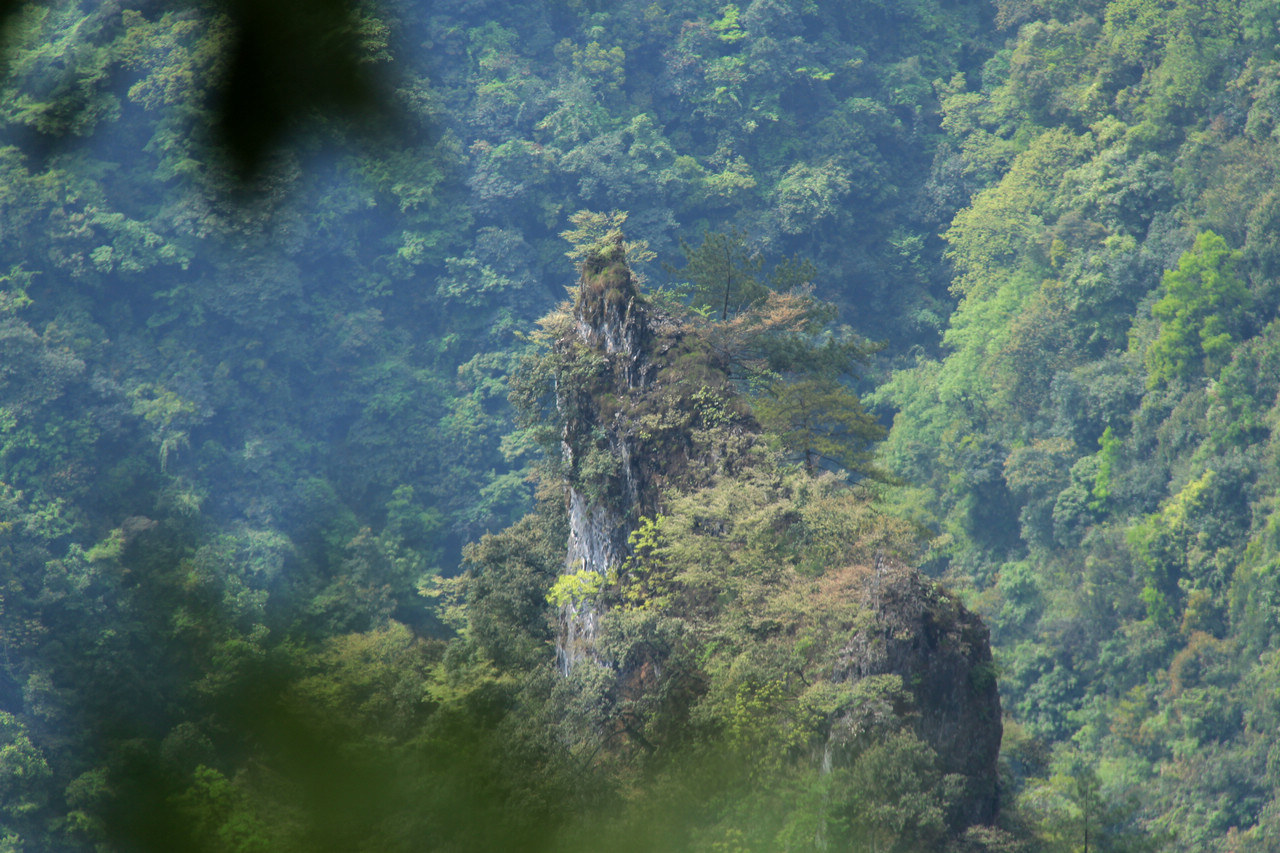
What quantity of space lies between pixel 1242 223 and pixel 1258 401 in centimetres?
603

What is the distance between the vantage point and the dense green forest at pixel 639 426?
1923 centimetres

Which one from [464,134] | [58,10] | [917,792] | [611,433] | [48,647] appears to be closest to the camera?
[917,792]

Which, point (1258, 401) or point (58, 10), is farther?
point (58, 10)

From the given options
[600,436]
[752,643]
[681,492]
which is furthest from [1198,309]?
[752,643]

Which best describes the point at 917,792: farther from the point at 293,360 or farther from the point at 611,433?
the point at 293,360

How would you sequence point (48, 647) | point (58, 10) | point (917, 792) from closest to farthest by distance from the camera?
point (917, 792) → point (48, 647) → point (58, 10)

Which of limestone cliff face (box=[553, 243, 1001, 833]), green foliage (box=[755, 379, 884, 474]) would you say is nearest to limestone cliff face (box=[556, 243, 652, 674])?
limestone cliff face (box=[553, 243, 1001, 833])

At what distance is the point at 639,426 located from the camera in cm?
2306

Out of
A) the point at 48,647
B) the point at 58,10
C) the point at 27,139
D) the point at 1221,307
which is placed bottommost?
the point at 48,647

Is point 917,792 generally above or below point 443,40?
below

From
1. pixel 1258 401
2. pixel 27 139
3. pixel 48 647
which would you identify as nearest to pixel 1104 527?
Result: pixel 1258 401

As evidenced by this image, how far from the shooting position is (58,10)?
4962cm

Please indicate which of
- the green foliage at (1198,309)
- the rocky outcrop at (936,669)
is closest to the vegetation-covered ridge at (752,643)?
the rocky outcrop at (936,669)

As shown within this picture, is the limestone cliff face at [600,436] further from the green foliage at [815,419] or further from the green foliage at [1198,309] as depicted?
the green foliage at [1198,309]
